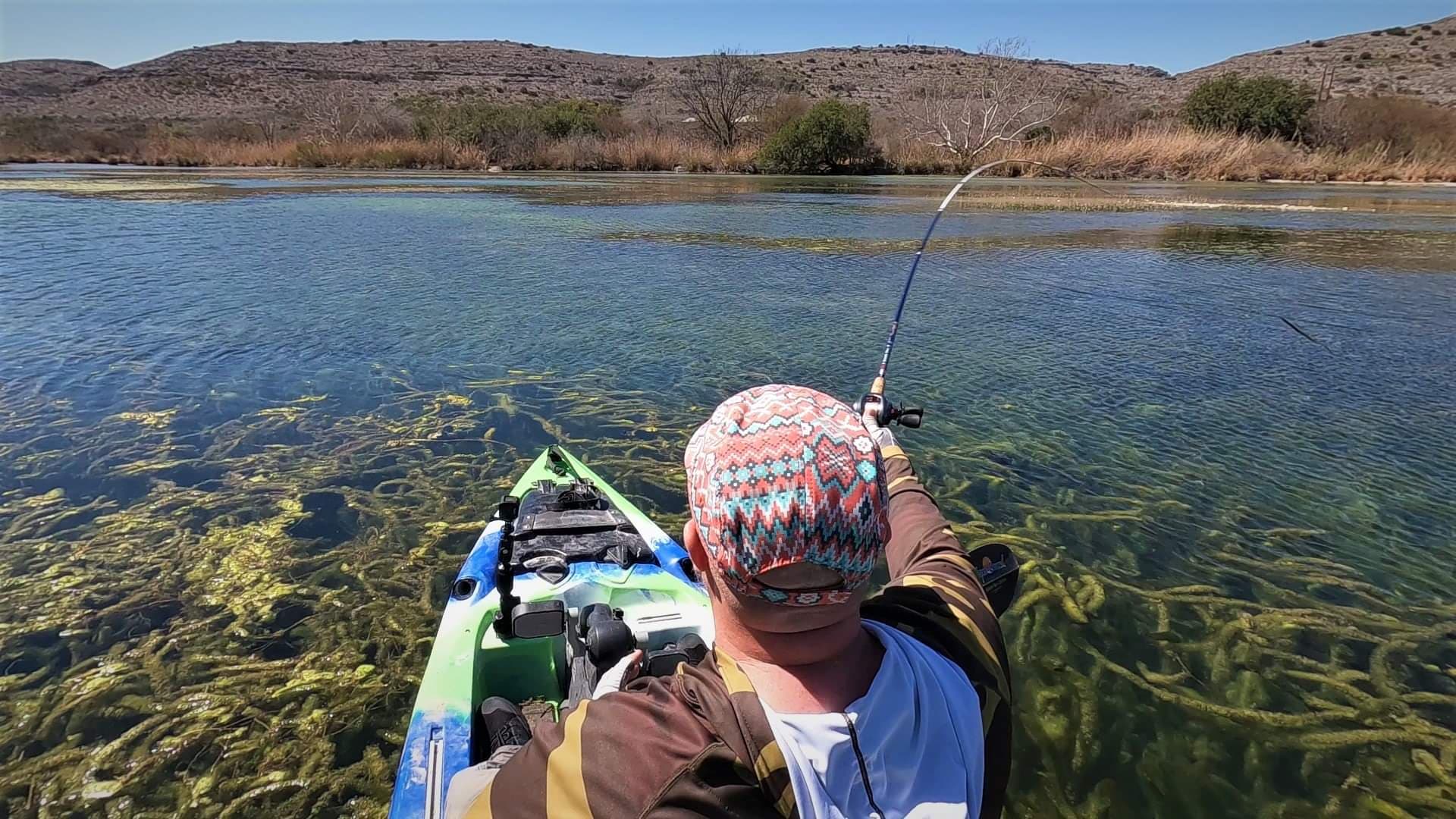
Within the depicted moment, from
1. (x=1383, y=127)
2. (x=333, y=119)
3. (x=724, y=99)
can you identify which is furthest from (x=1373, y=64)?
(x=333, y=119)

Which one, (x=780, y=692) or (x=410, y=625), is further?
(x=410, y=625)

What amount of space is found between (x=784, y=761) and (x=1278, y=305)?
13193mm

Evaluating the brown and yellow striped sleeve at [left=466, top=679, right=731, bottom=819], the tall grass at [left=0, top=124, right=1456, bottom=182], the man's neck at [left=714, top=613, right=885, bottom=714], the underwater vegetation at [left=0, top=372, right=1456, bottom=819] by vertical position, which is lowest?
the underwater vegetation at [left=0, top=372, right=1456, bottom=819]

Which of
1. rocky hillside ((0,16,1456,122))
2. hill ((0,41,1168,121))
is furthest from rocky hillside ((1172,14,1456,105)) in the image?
hill ((0,41,1168,121))

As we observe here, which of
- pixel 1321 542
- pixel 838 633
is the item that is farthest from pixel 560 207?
pixel 838 633

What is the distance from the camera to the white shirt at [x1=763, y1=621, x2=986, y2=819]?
1.31 metres

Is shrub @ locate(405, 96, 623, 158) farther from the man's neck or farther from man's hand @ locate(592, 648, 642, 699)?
the man's neck

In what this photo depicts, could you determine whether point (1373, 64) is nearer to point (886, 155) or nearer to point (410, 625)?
point (886, 155)

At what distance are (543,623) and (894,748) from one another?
2444 millimetres

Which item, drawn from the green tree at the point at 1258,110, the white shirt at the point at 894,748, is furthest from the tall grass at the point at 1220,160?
the white shirt at the point at 894,748

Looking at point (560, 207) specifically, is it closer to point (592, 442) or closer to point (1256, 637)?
point (592, 442)

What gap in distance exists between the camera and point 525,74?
102250 millimetres

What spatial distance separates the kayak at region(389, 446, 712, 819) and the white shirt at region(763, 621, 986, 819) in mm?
1448

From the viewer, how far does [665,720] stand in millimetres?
1382
